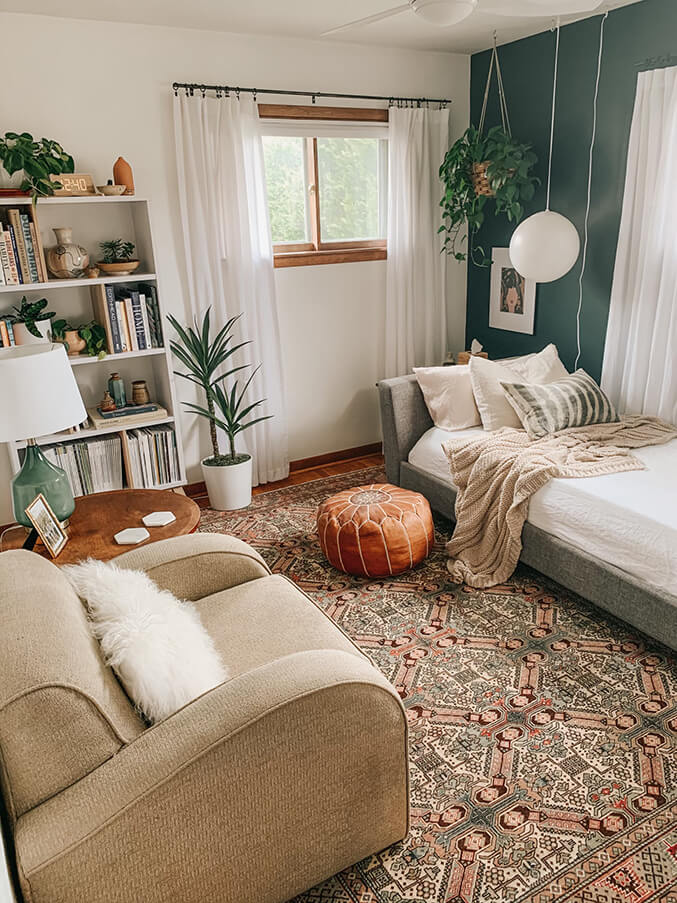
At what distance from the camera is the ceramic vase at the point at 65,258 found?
10.7 feet

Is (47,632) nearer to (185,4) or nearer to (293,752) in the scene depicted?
(293,752)

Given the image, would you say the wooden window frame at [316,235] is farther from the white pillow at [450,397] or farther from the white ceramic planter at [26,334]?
the white ceramic planter at [26,334]

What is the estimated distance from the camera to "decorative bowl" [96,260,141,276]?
3352mm

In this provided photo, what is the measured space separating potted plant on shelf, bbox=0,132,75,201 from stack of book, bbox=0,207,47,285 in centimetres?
13

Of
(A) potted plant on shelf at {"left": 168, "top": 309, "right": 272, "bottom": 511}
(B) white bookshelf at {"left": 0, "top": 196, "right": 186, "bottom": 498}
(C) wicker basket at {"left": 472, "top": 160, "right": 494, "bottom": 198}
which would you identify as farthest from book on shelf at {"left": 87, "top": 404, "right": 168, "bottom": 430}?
(C) wicker basket at {"left": 472, "top": 160, "right": 494, "bottom": 198}

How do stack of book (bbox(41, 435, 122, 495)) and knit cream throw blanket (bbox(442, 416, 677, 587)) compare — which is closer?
knit cream throw blanket (bbox(442, 416, 677, 587))

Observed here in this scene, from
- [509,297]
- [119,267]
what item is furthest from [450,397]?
[119,267]

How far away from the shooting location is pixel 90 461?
11.5ft

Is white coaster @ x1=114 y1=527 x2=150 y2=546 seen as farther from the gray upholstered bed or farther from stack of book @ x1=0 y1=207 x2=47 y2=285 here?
the gray upholstered bed

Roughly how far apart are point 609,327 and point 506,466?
1181 mm

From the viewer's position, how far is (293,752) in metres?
1.41

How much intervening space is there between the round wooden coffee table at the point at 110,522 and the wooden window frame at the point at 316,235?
1.89 m

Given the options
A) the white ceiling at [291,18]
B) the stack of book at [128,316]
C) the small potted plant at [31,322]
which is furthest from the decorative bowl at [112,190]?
the white ceiling at [291,18]

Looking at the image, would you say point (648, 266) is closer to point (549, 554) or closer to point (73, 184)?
point (549, 554)
